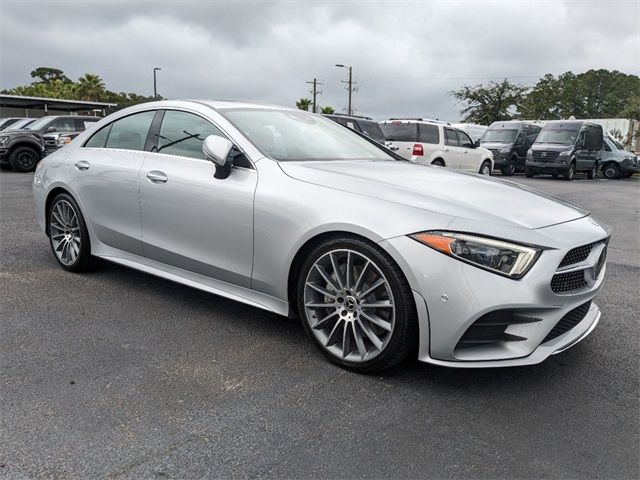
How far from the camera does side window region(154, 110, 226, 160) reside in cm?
370

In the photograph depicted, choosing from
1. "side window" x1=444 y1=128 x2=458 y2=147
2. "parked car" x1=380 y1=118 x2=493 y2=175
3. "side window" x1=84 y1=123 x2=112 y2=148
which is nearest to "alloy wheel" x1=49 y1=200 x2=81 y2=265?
"side window" x1=84 y1=123 x2=112 y2=148

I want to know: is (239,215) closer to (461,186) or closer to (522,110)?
(461,186)

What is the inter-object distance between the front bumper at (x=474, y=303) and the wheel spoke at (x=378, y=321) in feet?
0.63

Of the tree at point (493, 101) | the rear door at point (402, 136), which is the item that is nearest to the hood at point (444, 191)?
the rear door at point (402, 136)

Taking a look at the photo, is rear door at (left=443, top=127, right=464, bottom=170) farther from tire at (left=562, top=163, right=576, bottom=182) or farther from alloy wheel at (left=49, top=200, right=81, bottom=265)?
alloy wheel at (left=49, top=200, right=81, bottom=265)

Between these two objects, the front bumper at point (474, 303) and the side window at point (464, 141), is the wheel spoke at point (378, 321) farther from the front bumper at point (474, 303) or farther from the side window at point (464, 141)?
the side window at point (464, 141)

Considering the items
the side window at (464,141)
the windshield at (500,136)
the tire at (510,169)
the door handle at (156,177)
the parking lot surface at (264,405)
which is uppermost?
the windshield at (500,136)

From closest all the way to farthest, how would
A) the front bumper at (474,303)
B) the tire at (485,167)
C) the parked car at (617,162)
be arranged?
the front bumper at (474,303) < the tire at (485,167) < the parked car at (617,162)

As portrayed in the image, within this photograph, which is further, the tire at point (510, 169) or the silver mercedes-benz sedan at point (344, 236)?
the tire at point (510, 169)

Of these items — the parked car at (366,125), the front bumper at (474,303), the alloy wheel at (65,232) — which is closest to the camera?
the front bumper at (474,303)

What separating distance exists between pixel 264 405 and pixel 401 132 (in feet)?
45.3

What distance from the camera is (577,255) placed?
2.79 meters

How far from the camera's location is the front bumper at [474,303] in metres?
2.53

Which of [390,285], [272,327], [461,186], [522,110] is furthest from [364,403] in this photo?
[522,110]
